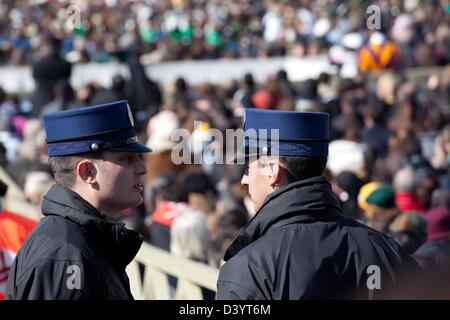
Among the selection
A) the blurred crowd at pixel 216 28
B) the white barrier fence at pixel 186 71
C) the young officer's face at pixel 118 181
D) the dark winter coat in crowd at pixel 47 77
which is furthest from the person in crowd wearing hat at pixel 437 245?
the white barrier fence at pixel 186 71

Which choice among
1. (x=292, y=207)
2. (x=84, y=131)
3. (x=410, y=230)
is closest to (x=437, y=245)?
(x=410, y=230)

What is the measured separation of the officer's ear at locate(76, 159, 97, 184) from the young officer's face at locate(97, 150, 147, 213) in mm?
17

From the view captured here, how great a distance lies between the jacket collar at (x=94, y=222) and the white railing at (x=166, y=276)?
7.06ft

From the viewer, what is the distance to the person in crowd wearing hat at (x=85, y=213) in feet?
12.5

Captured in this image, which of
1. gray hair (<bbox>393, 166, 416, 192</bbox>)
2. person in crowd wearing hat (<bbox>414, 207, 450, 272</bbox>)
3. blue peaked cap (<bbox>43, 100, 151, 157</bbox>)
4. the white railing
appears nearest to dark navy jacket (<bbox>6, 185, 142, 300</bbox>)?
blue peaked cap (<bbox>43, 100, 151, 157</bbox>)

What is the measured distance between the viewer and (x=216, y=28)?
81.5ft

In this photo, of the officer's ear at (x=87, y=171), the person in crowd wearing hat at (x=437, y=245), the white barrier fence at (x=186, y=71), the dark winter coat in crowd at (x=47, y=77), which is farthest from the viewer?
the white barrier fence at (x=186, y=71)

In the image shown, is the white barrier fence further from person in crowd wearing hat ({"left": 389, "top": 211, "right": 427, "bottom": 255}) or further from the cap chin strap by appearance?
the cap chin strap

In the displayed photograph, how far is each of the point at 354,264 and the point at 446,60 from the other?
1686cm

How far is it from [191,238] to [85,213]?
3.46 metres

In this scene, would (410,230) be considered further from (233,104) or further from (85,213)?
(233,104)

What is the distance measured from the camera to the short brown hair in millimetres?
4172

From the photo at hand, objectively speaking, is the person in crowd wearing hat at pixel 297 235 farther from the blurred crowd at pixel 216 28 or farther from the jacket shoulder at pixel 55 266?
the blurred crowd at pixel 216 28

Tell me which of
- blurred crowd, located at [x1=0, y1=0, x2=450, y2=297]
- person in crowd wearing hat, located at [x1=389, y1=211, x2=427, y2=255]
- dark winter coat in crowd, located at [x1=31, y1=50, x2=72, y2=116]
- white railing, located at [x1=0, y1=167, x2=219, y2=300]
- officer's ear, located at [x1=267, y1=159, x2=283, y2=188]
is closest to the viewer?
officer's ear, located at [x1=267, y1=159, x2=283, y2=188]
